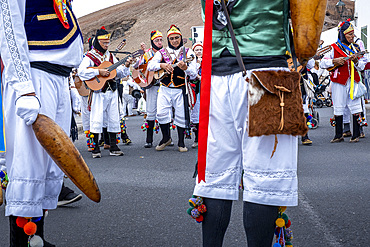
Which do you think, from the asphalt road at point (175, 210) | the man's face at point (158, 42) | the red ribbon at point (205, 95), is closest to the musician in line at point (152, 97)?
the man's face at point (158, 42)

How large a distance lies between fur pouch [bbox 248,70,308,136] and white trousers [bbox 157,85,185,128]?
6576 mm

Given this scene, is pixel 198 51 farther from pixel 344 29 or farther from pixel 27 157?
pixel 27 157

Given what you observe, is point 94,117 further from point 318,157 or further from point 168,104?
point 318,157

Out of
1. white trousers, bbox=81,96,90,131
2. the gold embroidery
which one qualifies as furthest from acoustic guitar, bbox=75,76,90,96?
the gold embroidery

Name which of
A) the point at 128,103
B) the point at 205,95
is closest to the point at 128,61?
the point at 205,95

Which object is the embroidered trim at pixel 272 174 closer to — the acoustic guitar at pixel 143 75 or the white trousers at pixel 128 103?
the acoustic guitar at pixel 143 75

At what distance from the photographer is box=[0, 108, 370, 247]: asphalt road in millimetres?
3422

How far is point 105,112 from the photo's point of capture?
8578 millimetres

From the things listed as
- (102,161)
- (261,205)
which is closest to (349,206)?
(261,205)

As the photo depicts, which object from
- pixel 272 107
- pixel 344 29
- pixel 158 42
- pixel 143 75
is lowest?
pixel 272 107

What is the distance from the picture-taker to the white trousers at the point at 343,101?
8.80 metres

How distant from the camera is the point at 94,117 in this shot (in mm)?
8281

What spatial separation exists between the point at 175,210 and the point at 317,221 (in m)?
1.18

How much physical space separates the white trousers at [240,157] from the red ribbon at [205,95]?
2 centimetres
